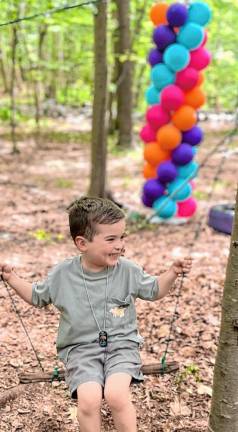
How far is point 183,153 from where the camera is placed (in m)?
6.14

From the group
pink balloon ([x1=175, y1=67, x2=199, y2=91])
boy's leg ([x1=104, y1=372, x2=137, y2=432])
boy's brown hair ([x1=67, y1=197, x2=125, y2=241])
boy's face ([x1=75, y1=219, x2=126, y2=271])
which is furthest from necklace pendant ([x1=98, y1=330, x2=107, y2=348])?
pink balloon ([x1=175, y1=67, x2=199, y2=91])

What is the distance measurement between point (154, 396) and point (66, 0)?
6.82m

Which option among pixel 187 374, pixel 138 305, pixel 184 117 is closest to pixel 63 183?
pixel 184 117

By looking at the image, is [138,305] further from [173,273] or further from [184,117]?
[184,117]

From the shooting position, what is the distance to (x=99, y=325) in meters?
2.27

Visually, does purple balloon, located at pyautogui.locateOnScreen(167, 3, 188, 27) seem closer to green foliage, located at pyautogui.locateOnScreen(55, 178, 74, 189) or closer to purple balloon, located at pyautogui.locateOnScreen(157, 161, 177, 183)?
purple balloon, located at pyautogui.locateOnScreen(157, 161, 177, 183)

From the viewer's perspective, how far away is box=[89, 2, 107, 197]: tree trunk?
5.55 metres

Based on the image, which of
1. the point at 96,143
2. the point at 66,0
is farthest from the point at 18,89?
the point at 96,143

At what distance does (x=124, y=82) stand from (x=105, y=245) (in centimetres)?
947

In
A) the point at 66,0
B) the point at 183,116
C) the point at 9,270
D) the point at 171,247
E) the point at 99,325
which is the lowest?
the point at 171,247

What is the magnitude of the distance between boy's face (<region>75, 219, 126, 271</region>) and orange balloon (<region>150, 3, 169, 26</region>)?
410cm

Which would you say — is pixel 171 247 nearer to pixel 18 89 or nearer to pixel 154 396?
pixel 154 396

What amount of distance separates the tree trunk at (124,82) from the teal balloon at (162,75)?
161 inches

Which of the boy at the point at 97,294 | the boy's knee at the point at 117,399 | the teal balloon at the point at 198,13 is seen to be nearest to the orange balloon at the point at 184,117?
the teal balloon at the point at 198,13
